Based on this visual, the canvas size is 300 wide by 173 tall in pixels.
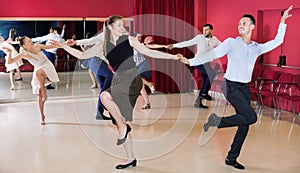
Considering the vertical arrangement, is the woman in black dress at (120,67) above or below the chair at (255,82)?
above

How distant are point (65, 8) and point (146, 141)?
4434mm

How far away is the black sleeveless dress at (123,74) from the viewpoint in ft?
14.6

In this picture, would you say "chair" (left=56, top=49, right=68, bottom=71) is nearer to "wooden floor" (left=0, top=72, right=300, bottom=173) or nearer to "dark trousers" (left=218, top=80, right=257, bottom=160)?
"wooden floor" (left=0, top=72, right=300, bottom=173)

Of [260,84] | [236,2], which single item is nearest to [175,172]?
[260,84]

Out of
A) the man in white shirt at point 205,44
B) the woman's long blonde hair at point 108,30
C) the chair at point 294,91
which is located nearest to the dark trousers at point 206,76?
the man in white shirt at point 205,44

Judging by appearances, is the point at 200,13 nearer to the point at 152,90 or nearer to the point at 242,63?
the point at 152,90

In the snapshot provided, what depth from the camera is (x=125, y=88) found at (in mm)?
4496

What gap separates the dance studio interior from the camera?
15.0 feet

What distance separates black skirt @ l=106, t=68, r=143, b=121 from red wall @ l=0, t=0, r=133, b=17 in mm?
4975

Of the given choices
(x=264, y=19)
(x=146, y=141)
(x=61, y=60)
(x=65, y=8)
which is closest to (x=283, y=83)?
(x=264, y=19)

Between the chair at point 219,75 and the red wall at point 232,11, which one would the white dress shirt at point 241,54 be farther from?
the chair at point 219,75

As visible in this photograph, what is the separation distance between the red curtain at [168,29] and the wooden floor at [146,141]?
126 centimetres

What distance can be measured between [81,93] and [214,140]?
172 inches

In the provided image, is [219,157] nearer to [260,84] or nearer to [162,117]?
[162,117]
